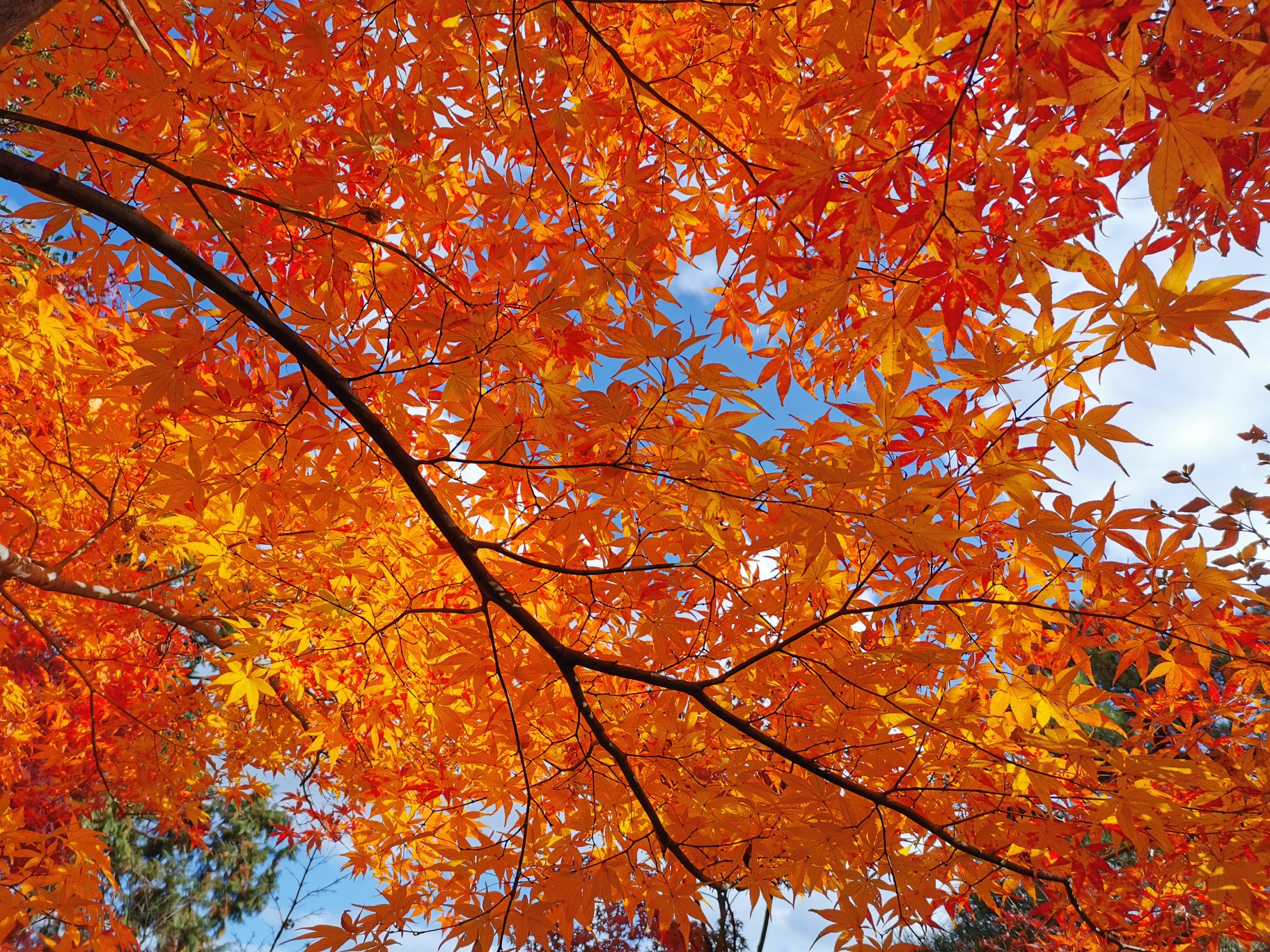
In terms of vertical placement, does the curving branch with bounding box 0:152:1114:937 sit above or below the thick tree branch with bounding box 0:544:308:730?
below

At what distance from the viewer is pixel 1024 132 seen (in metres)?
1.61

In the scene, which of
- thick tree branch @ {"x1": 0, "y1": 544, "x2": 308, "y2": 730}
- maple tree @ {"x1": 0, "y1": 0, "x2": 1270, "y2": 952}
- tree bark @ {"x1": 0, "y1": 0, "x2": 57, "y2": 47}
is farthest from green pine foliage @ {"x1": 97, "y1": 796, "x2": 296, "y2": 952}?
tree bark @ {"x1": 0, "y1": 0, "x2": 57, "y2": 47}

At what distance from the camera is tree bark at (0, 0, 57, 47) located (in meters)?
1.37

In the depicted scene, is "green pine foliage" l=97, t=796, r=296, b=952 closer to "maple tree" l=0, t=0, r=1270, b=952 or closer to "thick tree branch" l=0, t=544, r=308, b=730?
"thick tree branch" l=0, t=544, r=308, b=730

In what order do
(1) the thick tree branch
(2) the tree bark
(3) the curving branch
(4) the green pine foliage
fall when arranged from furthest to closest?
(4) the green pine foliage < (1) the thick tree branch < (3) the curving branch < (2) the tree bark

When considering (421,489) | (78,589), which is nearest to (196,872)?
(78,589)

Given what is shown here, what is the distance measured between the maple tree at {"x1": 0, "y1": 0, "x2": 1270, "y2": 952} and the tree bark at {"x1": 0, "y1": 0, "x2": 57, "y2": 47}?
2cm

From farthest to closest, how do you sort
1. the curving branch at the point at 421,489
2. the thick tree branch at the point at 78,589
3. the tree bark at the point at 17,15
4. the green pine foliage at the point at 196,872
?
Answer: the green pine foliage at the point at 196,872 → the thick tree branch at the point at 78,589 → the curving branch at the point at 421,489 → the tree bark at the point at 17,15

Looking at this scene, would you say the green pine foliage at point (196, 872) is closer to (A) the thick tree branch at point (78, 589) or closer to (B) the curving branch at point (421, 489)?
(A) the thick tree branch at point (78, 589)

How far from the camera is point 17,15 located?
140cm

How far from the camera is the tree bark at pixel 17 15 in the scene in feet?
4.50

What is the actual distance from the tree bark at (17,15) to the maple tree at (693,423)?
0.05 feet

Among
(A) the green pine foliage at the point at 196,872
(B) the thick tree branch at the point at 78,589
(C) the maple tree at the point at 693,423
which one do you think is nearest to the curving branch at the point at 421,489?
(C) the maple tree at the point at 693,423

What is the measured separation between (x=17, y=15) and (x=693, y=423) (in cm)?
167
